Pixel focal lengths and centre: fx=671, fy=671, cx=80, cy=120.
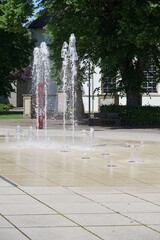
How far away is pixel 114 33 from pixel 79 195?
95.1 ft

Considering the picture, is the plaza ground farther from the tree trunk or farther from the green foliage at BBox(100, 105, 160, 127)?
the tree trunk

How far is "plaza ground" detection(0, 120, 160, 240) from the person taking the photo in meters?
8.29

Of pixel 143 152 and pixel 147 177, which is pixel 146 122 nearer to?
pixel 143 152

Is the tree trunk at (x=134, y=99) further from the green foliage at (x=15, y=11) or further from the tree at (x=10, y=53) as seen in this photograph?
the tree at (x=10, y=53)

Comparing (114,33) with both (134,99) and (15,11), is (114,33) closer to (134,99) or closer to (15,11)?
(134,99)

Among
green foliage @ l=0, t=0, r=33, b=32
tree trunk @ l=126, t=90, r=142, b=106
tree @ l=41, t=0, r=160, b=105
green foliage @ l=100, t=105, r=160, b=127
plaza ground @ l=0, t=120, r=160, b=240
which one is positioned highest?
green foliage @ l=0, t=0, r=33, b=32

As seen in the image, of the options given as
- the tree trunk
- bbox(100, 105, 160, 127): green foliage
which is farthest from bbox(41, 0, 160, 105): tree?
bbox(100, 105, 160, 127): green foliage

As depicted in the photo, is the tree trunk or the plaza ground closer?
the plaza ground

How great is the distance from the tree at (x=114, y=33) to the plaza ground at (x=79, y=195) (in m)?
17.3

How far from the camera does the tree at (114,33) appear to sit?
36.5 meters

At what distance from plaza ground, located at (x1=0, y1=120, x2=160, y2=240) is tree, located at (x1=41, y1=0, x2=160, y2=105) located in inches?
679

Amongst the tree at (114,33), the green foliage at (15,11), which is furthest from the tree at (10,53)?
the tree at (114,33)

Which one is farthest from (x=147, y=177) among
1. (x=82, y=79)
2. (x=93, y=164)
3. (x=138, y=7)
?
(x=82, y=79)

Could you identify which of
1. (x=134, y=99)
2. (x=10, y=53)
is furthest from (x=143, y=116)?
(x=10, y=53)
